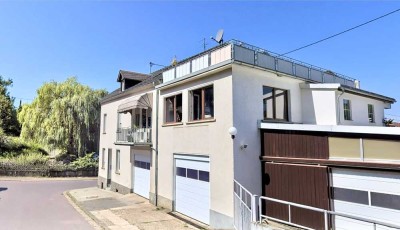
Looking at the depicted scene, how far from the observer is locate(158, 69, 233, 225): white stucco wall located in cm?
1085

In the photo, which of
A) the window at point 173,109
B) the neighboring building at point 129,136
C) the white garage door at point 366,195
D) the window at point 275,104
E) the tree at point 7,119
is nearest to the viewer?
the white garage door at point 366,195

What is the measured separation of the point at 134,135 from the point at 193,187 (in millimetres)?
6948

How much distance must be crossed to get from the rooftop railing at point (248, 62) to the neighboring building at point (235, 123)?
0.05 m

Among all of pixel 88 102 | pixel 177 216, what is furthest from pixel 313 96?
pixel 88 102

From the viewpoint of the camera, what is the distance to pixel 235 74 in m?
10.9

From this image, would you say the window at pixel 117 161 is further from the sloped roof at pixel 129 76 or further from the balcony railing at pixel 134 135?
the sloped roof at pixel 129 76

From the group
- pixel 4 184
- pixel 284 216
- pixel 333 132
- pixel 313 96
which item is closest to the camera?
pixel 333 132

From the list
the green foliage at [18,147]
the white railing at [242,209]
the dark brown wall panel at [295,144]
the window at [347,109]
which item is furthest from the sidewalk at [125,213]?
the green foliage at [18,147]

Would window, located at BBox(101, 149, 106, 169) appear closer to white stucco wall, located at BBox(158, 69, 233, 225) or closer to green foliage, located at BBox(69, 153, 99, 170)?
green foliage, located at BBox(69, 153, 99, 170)

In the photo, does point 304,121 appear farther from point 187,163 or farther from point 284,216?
point 187,163

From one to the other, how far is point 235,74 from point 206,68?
5.29ft

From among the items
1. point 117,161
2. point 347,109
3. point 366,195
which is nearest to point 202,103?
point 366,195

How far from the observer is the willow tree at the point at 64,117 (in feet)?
105

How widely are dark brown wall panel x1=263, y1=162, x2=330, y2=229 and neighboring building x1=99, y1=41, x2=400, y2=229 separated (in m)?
0.06
